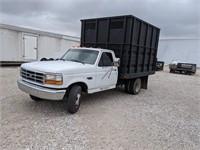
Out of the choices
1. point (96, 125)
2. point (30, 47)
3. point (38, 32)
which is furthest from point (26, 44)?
point (96, 125)

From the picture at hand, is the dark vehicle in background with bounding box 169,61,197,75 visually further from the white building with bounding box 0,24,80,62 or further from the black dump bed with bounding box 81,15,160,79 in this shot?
the black dump bed with bounding box 81,15,160,79

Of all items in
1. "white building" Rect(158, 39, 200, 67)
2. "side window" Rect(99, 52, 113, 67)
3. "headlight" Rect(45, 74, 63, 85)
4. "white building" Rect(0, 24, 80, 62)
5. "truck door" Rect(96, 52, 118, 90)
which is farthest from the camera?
"white building" Rect(158, 39, 200, 67)

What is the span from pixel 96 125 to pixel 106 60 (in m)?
2.53

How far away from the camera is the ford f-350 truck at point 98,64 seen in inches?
173

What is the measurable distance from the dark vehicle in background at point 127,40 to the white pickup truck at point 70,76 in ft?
2.74

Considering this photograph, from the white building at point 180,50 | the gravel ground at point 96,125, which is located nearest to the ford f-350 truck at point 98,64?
the gravel ground at point 96,125

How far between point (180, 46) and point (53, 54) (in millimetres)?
27772

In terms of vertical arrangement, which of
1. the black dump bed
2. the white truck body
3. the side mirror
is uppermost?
the black dump bed

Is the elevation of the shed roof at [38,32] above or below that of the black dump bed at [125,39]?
above

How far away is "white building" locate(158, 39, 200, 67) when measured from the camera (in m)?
32.5

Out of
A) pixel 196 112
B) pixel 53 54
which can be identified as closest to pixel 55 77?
pixel 196 112

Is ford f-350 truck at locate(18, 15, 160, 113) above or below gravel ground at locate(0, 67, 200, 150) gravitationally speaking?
above

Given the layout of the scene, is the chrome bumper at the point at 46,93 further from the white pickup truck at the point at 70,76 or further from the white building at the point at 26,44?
the white building at the point at 26,44

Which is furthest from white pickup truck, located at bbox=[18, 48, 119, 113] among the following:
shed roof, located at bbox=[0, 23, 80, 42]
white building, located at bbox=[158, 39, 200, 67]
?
white building, located at bbox=[158, 39, 200, 67]
